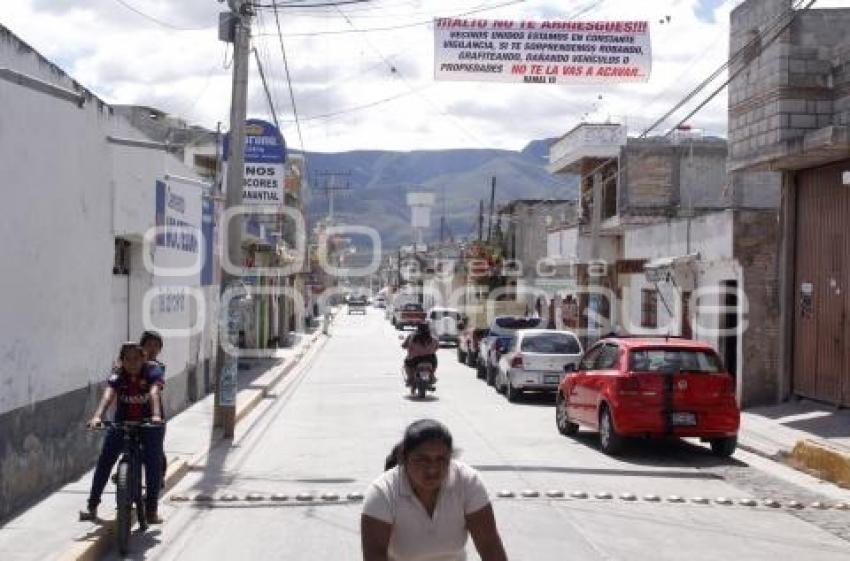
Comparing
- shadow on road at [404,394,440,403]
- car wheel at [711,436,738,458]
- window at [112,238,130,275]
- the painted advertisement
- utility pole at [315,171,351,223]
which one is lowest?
shadow on road at [404,394,440,403]

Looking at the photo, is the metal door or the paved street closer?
the paved street

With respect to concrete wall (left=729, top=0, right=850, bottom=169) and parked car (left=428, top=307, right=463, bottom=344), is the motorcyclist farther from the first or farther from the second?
parked car (left=428, top=307, right=463, bottom=344)

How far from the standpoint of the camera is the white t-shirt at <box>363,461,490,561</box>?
4.36 m

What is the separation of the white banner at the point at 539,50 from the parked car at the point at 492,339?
490 inches

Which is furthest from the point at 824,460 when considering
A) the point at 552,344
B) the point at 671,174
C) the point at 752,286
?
the point at 671,174

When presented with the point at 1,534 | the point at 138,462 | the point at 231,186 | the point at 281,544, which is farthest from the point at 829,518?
the point at 231,186

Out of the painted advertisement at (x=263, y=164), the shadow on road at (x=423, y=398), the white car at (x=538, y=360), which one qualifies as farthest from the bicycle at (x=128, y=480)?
the white car at (x=538, y=360)

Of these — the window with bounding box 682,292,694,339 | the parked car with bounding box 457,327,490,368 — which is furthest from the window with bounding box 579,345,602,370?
the parked car with bounding box 457,327,490,368

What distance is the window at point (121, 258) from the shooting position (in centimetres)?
1444

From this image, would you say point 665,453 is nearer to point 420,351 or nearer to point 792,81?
point 792,81

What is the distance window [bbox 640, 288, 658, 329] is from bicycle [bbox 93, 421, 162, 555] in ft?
69.4

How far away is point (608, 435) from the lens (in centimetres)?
1455

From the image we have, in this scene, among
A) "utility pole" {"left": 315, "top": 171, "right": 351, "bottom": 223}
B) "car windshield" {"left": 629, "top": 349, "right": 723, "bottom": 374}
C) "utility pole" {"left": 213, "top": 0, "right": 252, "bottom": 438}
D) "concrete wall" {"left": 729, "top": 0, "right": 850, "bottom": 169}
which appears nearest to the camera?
"car windshield" {"left": 629, "top": 349, "right": 723, "bottom": 374}

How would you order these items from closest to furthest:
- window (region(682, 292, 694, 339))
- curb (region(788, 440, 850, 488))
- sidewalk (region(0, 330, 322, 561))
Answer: sidewalk (region(0, 330, 322, 561)) → curb (region(788, 440, 850, 488)) → window (region(682, 292, 694, 339))
